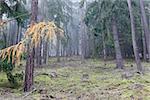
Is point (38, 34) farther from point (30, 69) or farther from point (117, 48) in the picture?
point (117, 48)

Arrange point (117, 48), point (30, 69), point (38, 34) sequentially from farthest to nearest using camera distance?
point (117, 48) → point (30, 69) → point (38, 34)

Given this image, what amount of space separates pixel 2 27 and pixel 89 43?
3326 cm

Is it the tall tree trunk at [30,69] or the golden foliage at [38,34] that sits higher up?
the golden foliage at [38,34]

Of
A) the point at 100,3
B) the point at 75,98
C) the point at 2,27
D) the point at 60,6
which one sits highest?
the point at 60,6

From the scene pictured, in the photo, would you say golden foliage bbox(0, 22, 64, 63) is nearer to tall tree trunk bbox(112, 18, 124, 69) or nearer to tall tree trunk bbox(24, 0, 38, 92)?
tall tree trunk bbox(24, 0, 38, 92)

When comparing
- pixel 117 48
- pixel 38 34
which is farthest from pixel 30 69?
pixel 117 48

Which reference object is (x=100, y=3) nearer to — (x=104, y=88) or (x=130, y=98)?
(x=104, y=88)

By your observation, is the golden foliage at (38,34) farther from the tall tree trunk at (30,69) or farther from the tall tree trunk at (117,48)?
the tall tree trunk at (117,48)

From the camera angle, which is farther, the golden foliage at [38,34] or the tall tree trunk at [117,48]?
the tall tree trunk at [117,48]

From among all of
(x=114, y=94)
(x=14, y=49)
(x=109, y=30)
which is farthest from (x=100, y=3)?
(x=14, y=49)

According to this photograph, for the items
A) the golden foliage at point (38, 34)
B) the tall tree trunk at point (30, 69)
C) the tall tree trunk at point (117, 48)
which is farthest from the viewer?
the tall tree trunk at point (117, 48)

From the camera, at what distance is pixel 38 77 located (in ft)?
49.3

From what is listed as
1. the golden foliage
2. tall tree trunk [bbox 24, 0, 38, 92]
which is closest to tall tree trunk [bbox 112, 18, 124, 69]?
tall tree trunk [bbox 24, 0, 38, 92]

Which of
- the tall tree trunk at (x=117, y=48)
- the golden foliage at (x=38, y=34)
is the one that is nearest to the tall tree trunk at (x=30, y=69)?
the golden foliage at (x=38, y=34)
